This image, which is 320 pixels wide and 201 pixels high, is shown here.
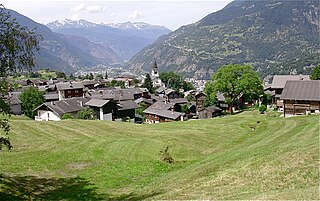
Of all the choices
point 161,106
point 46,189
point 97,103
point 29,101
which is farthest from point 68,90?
point 46,189

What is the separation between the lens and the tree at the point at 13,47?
53.6 feet

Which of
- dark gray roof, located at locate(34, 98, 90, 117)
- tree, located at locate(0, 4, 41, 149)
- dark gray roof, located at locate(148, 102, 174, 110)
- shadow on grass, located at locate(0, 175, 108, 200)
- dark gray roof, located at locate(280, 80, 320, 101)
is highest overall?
tree, located at locate(0, 4, 41, 149)

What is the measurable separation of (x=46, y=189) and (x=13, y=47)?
9992mm

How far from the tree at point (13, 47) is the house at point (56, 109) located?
55.8m

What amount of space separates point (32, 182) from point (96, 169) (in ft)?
17.1

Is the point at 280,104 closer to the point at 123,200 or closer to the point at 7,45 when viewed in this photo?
the point at 123,200

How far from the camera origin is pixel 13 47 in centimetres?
1636

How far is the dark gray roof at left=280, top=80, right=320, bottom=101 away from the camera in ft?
173

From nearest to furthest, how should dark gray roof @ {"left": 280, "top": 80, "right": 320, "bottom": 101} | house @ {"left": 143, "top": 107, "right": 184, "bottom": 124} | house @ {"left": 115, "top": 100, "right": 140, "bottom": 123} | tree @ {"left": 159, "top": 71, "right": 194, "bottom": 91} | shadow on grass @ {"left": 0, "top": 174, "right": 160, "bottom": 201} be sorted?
shadow on grass @ {"left": 0, "top": 174, "right": 160, "bottom": 201}, dark gray roof @ {"left": 280, "top": 80, "right": 320, "bottom": 101}, house @ {"left": 115, "top": 100, "right": 140, "bottom": 123}, house @ {"left": 143, "top": 107, "right": 184, "bottom": 124}, tree @ {"left": 159, "top": 71, "right": 194, "bottom": 91}

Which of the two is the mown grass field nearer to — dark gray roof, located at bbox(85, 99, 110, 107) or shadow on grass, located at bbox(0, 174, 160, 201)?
shadow on grass, located at bbox(0, 174, 160, 201)

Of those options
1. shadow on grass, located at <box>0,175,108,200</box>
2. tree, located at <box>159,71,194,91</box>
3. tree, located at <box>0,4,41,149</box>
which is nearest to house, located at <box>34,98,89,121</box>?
shadow on grass, located at <box>0,175,108,200</box>

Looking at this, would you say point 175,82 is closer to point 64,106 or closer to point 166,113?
point 166,113

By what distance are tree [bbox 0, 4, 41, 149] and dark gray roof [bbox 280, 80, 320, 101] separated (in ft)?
148

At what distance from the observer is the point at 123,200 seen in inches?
786
